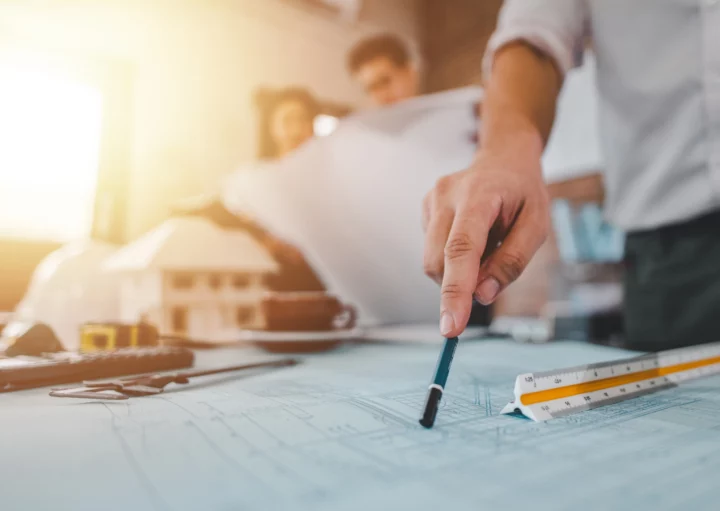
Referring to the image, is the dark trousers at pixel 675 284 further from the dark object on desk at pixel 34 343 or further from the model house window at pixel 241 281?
the dark object on desk at pixel 34 343

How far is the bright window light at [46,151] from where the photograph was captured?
168cm

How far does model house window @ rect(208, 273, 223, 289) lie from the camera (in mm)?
962

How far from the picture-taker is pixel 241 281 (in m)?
1.02

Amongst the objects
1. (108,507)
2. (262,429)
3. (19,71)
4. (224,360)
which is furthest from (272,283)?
(19,71)

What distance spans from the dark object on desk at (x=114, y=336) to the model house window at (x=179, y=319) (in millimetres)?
181

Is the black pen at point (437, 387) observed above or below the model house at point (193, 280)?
below

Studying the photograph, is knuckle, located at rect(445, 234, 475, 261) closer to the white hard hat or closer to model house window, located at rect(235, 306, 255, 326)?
model house window, located at rect(235, 306, 255, 326)

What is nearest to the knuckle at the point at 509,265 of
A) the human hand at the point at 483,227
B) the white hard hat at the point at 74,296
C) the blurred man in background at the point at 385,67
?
the human hand at the point at 483,227

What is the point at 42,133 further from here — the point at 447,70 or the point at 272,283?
the point at 447,70

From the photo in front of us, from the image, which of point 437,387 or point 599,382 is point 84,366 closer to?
point 437,387

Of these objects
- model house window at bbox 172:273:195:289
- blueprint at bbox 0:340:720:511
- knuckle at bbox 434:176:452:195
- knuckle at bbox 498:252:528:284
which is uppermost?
knuckle at bbox 434:176:452:195

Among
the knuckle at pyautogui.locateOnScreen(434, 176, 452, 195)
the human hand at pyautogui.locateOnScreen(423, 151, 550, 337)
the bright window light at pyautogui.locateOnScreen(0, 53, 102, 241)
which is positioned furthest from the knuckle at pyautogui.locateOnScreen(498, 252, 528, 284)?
the bright window light at pyautogui.locateOnScreen(0, 53, 102, 241)

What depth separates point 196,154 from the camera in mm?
2117

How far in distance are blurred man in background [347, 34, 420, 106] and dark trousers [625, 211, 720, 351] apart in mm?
1410
